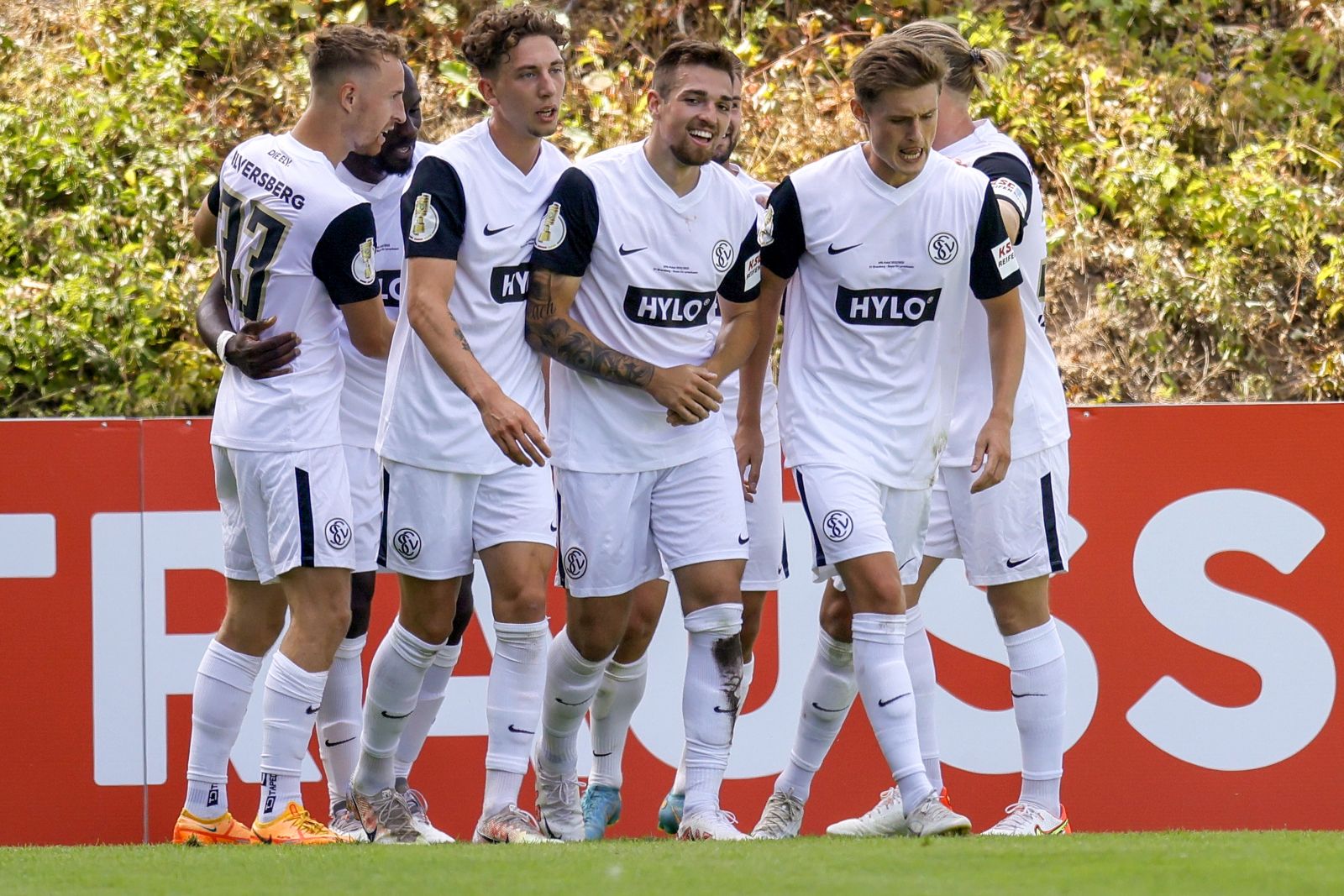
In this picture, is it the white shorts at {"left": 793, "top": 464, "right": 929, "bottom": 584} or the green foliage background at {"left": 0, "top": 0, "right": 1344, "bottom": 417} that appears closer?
the white shorts at {"left": 793, "top": 464, "right": 929, "bottom": 584}

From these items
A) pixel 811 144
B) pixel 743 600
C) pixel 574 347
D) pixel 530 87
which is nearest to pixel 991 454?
pixel 743 600

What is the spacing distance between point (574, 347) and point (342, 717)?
4.86ft

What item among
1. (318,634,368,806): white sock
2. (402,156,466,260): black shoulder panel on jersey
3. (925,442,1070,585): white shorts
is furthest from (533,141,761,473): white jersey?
(318,634,368,806): white sock

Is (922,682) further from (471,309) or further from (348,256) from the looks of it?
(348,256)

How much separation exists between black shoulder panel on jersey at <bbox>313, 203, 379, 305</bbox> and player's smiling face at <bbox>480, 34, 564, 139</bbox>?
484mm

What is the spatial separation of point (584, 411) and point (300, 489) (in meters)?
0.79

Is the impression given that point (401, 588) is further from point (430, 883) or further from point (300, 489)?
point (430, 883)

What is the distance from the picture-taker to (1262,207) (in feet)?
30.3

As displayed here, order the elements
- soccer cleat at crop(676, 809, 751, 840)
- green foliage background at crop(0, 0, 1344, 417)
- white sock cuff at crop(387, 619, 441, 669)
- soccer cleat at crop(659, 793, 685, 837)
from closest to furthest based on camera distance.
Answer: soccer cleat at crop(676, 809, 751, 840) < white sock cuff at crop(387, 619, 441, 669) < soccer cleat at crop(659, 793, 685, 837) < green foliage background at crop(0, 0, 1344, 417)

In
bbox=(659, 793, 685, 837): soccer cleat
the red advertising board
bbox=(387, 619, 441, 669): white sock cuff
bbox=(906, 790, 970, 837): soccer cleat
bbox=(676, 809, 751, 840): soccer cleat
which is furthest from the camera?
the red advertising board

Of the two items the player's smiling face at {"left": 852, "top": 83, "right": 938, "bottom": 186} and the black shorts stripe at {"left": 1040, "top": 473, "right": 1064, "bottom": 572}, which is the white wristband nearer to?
the player's smiling face at {"left": 852, "top": 83, "right": 938, "bottom": 186}

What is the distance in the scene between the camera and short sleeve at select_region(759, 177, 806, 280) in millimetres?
4805

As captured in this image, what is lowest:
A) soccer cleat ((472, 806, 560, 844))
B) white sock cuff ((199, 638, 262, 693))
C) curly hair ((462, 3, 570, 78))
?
soccer cleat ((472, 806, 560, 844))

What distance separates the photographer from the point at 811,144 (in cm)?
954
